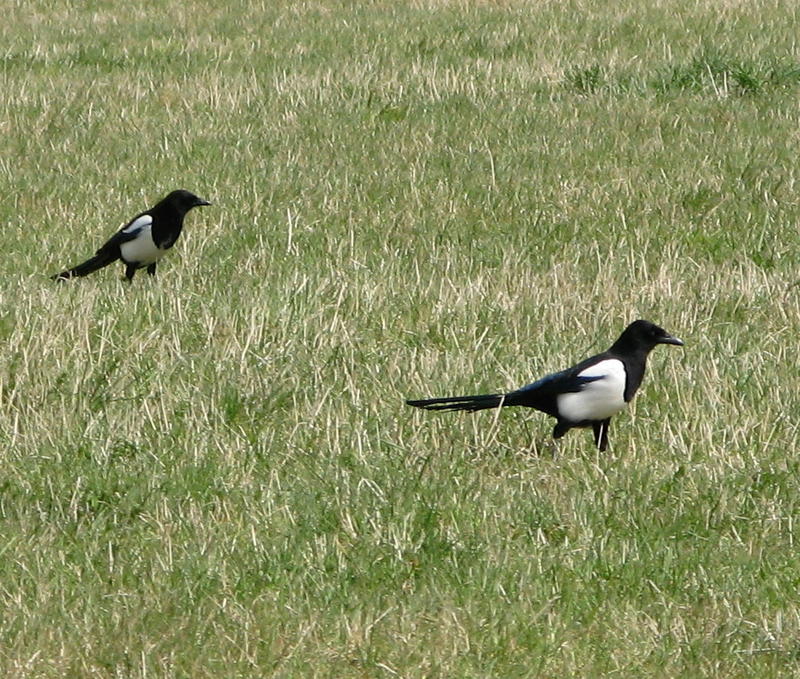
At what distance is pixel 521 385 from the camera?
5547 millimetres

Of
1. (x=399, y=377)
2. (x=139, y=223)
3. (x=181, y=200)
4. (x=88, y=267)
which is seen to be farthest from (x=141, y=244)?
(x=399, y=377)

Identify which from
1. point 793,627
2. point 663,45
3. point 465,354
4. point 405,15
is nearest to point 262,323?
point 465,354

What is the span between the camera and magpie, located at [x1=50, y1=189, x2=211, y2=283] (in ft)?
24.2

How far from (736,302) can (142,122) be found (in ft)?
19.6

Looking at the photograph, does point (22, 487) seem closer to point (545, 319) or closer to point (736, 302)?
point (545, 319)

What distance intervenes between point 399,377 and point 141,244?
247 centimetres

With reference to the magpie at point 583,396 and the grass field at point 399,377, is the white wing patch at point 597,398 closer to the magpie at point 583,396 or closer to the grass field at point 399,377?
the magpie at point 583,396

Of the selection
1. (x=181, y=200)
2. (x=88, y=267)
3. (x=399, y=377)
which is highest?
(x=181, y=200)

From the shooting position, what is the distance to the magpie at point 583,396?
4.80 metres

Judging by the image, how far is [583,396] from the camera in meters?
4.75

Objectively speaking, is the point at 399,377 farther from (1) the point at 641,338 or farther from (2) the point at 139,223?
(2) the point at 139,223

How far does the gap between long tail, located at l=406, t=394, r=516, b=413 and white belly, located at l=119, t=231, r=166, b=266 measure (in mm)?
2902

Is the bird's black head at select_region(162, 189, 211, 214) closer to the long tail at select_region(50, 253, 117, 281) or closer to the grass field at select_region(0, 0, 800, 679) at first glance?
the grass field at select_region(0, 0, 800, 679)

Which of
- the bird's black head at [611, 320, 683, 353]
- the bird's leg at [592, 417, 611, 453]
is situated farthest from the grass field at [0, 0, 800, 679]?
the bird's black head at [611, 320, 683, 353]
